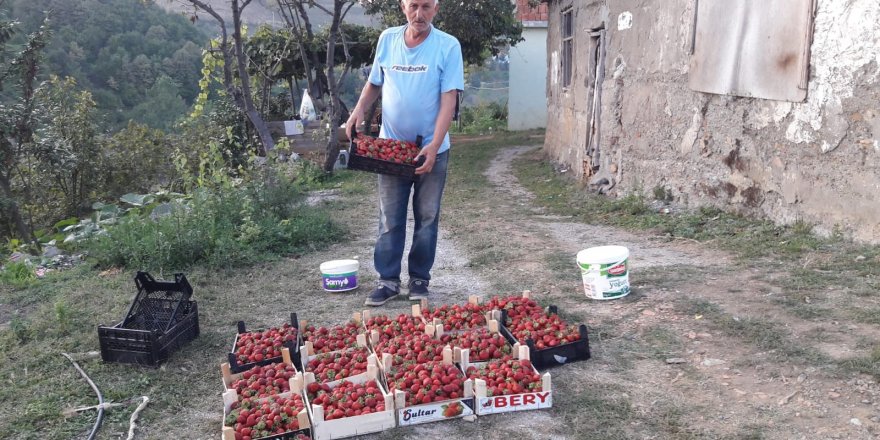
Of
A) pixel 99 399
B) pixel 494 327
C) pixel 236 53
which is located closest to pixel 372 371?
pixel 494 327

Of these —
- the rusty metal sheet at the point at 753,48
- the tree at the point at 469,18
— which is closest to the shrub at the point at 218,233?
the rusty metal sheet at the point at 753,48

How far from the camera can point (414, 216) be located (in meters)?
4.32

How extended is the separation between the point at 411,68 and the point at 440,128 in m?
0.41

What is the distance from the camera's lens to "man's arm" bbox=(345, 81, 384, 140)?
4242 mm

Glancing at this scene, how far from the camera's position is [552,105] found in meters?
12.6

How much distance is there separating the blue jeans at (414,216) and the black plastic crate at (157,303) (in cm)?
125

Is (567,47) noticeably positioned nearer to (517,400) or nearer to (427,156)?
(427,156)

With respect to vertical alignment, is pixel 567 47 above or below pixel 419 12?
above

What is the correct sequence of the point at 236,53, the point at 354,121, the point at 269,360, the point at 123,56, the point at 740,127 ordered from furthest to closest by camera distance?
1. the point at 123,56
2. the point at 236,53
3. the point at 740,127
4. the point at 354,121
5. the point at 269,360

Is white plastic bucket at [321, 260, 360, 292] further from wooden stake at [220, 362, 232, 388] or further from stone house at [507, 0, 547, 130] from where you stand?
stone house at [507, 0, 547, 130]

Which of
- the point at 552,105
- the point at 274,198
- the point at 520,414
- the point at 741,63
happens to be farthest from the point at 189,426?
the point at 552,105

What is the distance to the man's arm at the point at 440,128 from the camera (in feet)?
13.1

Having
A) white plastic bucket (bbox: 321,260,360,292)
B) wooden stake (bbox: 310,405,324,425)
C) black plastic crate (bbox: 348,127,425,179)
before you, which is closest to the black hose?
wooden stake (bbox: 310,405,324,425)

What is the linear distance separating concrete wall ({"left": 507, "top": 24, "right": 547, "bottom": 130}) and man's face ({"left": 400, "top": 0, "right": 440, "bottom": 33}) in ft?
57.7
